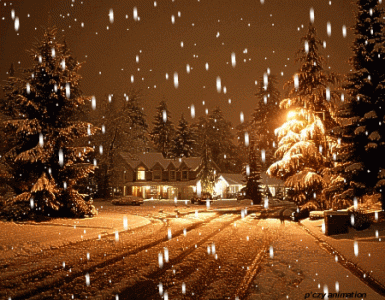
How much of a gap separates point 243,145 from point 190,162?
129ft

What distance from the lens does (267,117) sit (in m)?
77.5

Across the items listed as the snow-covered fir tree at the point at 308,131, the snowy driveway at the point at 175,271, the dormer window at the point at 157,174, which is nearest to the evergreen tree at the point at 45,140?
the snowy driveway at the point at 175,271

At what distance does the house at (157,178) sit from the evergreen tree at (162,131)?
84.9 ft

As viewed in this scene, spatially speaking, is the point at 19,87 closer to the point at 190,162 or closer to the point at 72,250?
the point at 72,250

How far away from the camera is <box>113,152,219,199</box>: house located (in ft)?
206

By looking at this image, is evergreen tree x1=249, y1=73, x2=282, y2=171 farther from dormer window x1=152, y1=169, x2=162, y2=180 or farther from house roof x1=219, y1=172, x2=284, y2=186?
dormer window x1=152, y1=169, x2=162, y2=180

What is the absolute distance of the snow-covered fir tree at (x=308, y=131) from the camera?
24078mm

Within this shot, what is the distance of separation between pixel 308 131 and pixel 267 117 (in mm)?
54074

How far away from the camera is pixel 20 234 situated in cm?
1530

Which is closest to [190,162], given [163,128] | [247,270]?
[163,128]

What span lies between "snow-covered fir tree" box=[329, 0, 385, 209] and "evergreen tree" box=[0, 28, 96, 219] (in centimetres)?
1597

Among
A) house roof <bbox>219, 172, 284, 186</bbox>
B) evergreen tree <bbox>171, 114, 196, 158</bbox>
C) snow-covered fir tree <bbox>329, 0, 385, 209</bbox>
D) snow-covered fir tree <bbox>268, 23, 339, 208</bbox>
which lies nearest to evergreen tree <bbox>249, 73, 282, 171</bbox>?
house roof <bbox>219, 172, 284, 186</bbox>

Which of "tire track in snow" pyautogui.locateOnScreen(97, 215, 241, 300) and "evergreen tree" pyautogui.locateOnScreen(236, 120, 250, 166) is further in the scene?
"evergreen tree" pyautogui.locateOnScreen(236, 120, 250, 166)

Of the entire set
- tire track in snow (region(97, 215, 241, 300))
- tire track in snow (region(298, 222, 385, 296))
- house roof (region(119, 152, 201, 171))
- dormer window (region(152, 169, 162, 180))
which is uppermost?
house roof (region(119, 152, 201, 171))
